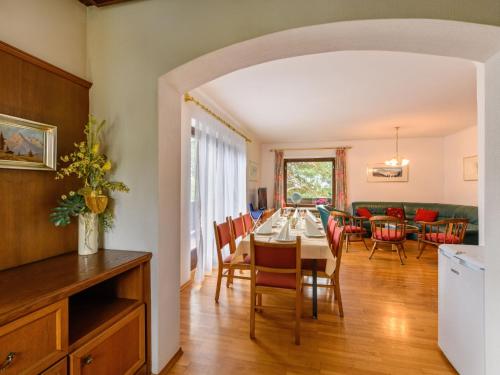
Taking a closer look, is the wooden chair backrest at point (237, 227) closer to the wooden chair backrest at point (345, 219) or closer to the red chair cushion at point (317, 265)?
the red chair cushion at point (317, 265)

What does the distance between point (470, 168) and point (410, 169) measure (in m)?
1.24

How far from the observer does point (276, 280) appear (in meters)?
2.06

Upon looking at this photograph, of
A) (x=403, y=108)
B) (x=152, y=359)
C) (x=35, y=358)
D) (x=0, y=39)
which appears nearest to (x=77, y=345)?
(x=35, y=358)

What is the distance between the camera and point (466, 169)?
207 inches

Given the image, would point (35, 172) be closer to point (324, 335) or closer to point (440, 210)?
point (324, 335)

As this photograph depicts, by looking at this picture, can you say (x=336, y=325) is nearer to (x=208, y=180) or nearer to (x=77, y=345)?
(x=77, y=345)

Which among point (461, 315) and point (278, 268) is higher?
point (278, 268)

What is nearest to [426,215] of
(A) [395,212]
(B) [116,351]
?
(A) [395,212]

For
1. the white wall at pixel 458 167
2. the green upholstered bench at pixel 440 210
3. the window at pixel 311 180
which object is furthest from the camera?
the window at pixel 311 180

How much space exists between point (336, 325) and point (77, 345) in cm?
198

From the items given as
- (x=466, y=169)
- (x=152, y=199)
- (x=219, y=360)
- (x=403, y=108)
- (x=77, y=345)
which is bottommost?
(x=219, y=360)

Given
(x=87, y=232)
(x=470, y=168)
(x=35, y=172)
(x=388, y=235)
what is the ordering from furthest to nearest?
(x=470, y=168) < (x=388, y=235) < (x=87, y=232) < (x=35, y=172)

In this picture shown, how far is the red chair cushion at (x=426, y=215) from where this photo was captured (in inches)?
214

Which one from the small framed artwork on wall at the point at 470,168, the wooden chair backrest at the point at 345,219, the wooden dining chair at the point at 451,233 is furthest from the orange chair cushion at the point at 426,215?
the wooden dining chair at the point at 451,233
